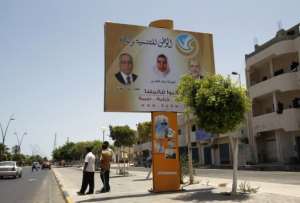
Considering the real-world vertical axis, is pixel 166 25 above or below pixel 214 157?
above

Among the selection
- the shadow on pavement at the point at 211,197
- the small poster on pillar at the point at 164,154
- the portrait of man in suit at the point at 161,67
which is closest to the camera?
the shadow on pavement at the point at 211,197

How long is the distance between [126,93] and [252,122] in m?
28.2

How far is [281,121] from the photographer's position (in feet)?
114

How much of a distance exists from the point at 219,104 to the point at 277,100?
27321mm

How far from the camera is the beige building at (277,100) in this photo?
34750 mm

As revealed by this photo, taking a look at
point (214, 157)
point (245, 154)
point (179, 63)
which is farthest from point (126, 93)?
point (214, 157)

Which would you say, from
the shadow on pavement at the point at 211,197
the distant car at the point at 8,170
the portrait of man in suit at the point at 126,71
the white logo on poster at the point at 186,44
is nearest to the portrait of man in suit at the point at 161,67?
the white logo on poster at the point at 186,44

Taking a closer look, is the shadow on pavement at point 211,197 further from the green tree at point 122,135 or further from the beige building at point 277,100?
the beige building at point 277,100

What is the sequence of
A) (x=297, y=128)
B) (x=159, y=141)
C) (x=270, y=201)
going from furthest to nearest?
(x=297, y=128) → (x=159, y=141) → (x=270, y=201)

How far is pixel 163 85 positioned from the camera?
49.3 feet

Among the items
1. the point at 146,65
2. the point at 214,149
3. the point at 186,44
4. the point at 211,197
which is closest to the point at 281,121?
the point at 214,149

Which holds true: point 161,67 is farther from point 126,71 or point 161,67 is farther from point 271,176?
point 271,176

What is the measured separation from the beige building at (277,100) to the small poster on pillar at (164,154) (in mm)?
22373

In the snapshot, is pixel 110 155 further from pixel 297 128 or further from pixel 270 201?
pixel 297 128
